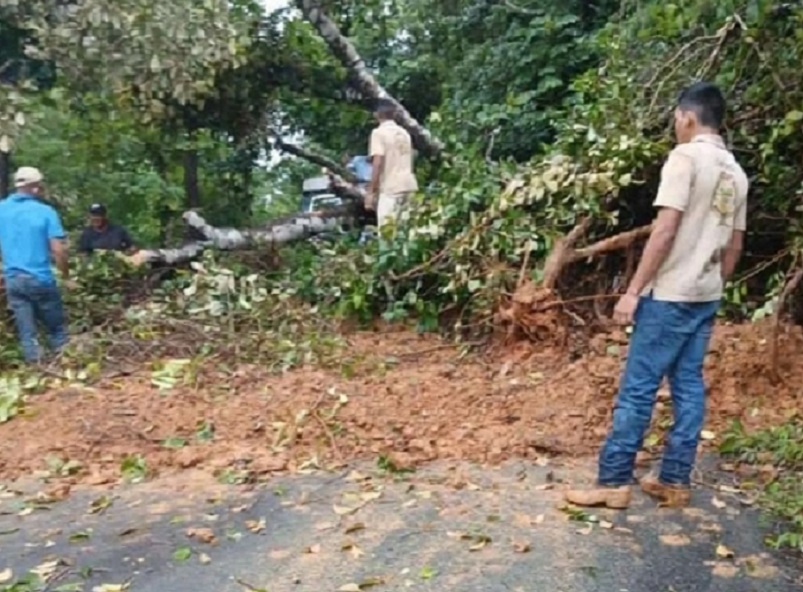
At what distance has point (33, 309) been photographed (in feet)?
22.5

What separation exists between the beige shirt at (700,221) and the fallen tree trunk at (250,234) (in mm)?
5430

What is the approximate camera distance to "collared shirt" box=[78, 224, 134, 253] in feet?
30.8

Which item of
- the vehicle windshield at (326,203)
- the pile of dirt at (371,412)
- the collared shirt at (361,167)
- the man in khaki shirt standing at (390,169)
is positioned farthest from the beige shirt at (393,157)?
the pile of dirt at (371,412)

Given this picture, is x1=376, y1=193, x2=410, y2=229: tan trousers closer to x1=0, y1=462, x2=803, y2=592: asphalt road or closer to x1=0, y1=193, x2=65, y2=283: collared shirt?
x1=0, y1=193, x2=65, y2=283: collared shirt

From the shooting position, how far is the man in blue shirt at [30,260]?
6.76m

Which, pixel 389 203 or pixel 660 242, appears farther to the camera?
pixel 389 203

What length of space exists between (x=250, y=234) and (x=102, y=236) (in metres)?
1.61

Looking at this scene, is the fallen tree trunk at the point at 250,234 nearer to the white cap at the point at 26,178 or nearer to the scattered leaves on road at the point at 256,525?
the white cap at the point at 26,178

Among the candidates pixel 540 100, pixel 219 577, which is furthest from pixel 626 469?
pixel 540 100

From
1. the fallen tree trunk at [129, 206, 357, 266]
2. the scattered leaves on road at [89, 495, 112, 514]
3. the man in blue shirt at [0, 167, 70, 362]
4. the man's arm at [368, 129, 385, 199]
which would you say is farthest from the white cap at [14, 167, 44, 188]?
the scattered leaves on road at [89, 495, 112, 514]

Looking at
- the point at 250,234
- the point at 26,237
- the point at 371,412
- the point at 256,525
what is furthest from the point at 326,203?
the point at 256,525

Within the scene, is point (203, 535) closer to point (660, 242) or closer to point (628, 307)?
point (628, 307)

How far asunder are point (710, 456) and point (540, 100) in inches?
277

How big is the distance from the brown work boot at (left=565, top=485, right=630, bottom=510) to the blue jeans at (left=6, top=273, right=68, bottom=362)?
4.11 m
